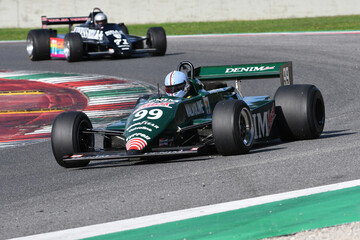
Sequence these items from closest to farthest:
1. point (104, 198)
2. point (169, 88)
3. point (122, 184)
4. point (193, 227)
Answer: point (193, 227), point (104, 198), point (122, 184), point (169, 88)

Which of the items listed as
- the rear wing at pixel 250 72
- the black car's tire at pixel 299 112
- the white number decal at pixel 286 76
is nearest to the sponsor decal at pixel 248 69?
the rear wing at pixel 250 72

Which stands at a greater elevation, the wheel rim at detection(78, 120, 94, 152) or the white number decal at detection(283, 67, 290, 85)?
the white number decal at detection(283, 67, 290, 85)

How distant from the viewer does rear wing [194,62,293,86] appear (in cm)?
949

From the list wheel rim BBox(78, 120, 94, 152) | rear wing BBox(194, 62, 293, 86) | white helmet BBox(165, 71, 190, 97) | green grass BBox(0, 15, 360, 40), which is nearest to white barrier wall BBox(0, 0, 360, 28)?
green grass BBox(0, 15, 360, 40)

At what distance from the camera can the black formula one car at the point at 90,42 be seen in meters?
19.3

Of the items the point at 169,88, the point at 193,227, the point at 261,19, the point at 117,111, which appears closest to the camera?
the point at 193,227

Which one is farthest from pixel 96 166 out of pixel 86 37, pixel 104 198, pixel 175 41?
pixel 175 41

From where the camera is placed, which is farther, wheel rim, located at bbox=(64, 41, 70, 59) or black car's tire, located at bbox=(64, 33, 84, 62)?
wheel rim, located at bbox=(64, 41, 70, 59)

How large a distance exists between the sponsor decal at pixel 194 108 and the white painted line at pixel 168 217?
2750mm

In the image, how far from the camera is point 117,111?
A: 12.6 meters

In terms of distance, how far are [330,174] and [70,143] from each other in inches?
114

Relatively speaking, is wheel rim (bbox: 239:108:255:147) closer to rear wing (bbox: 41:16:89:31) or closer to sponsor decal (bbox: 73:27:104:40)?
sponsor decal (bbox: 73:27:104:40)

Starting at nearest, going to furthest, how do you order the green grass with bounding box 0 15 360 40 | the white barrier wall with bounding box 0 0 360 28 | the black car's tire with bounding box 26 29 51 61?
the black car's tire with bounding box 26 29 51 61, the green grass with bounding box 0 15 360 40, the white barrier wall with bounding box 0 0 360 28

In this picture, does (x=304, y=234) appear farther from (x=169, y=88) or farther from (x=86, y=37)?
(x=86, y=37)
